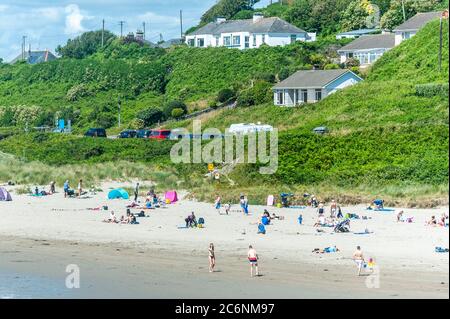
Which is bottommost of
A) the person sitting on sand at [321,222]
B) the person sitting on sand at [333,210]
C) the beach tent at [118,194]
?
the person sitting on sand at [321,222]

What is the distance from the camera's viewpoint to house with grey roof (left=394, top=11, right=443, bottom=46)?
219 ft

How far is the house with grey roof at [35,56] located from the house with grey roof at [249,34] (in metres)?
25.0

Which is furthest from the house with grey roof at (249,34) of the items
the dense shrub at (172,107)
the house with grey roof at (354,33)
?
the dense shrub at (172,107)

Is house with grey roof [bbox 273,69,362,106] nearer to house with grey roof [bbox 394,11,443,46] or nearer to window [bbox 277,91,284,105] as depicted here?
window [bbox 277,91,284,105]

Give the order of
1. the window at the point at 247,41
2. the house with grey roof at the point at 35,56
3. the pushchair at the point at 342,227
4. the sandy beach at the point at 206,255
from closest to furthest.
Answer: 1. the sandy beach at the point at 206,255
2. the pushchair at the point at 342,227
3. the window at the point at 247,41
4. the house with grey roof at the point at 35,56

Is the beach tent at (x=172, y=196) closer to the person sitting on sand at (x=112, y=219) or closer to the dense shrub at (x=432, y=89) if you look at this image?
the person sitting on sand at (x=112, y=219)

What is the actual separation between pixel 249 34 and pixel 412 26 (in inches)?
699

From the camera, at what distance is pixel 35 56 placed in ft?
358

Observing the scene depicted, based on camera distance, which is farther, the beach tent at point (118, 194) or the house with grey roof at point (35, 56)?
the house with grey roof at point (35, 56)

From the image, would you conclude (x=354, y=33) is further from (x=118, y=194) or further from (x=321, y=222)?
(x=321, y=222)

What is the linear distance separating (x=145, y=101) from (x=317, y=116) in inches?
937

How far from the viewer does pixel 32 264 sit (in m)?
27.0

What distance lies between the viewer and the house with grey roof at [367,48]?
68438 millimetres

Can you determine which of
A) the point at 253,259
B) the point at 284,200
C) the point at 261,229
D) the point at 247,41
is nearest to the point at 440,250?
the point at 253,259
